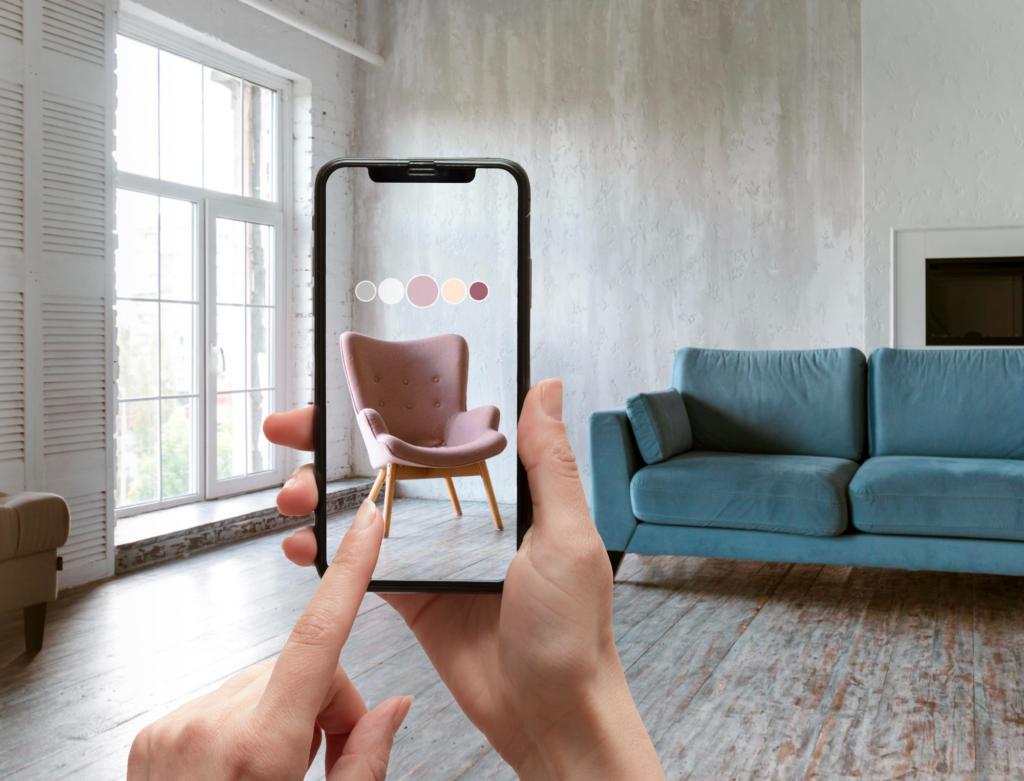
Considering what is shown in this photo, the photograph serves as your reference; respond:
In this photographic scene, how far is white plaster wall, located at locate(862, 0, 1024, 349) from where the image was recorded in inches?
141

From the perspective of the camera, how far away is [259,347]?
4215mm

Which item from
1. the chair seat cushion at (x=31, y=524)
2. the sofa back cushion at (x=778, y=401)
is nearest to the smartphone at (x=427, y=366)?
the chair seat cushion at (x=31, y=524)

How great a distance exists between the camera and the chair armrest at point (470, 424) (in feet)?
2.92

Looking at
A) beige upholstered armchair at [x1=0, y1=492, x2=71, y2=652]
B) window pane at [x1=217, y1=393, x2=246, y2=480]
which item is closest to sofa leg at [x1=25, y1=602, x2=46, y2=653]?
beige upholstered armchair at [x1=0, y1=492, x2=71, y2=652]

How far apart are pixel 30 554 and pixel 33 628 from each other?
207 millimetres

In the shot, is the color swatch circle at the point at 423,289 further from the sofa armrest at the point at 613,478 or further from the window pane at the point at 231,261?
the window pane at the point at 231,261

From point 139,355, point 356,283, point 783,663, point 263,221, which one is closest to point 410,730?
point 783,663

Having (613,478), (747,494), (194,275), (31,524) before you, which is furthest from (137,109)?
(747,494)

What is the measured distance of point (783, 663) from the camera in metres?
2.18

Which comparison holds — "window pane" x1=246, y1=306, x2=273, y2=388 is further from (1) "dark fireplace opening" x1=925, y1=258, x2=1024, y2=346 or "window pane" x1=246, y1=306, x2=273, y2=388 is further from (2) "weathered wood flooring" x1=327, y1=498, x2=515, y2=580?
(2) "weathered wood flooring" x1=327, y1=498, x2=515, y2=580

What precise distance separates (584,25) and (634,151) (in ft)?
2.46

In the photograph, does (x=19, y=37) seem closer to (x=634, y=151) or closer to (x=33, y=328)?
(x=33, y=328)

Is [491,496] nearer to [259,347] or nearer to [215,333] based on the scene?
[215,333]

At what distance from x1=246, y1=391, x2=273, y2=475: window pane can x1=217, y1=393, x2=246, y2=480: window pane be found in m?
0.04
